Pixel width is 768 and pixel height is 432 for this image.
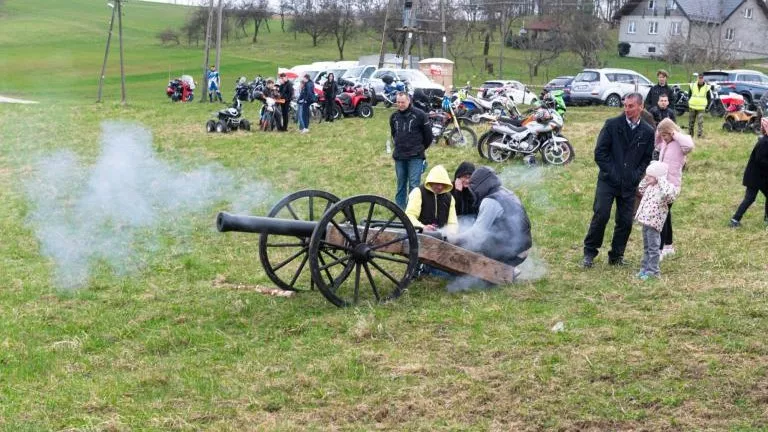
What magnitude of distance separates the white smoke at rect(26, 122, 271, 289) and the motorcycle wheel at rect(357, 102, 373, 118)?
Answer: 336 inches

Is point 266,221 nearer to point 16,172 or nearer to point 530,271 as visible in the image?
point 530,271

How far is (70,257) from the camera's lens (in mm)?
10273

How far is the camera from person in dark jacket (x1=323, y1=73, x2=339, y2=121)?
80.9ft

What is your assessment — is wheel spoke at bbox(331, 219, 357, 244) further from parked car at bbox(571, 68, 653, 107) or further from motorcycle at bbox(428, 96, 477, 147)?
parked car at bbox(571, 68, 653, 107)

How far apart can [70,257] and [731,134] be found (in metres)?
14.9

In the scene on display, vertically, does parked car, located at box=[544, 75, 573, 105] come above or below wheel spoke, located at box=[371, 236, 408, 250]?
above

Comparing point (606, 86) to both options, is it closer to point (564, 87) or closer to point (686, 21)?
point (564, 87)

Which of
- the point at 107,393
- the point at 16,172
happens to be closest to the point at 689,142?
the point at 107,393

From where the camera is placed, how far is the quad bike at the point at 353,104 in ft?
85.1

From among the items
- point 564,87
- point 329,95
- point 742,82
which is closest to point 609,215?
point 329,95

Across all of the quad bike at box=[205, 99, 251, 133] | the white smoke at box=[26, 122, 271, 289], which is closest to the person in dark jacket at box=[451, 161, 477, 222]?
the white smoke at box=[26, 122, 271, 289]

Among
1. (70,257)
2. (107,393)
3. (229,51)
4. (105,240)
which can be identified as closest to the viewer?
(107,393)

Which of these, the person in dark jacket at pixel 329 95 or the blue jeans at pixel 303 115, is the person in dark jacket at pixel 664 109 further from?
the person in dark jacket at pixel 329 95

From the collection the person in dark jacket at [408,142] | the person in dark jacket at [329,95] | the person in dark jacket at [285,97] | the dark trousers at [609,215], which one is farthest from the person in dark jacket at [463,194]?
the person in dark jacket at [329,95]
